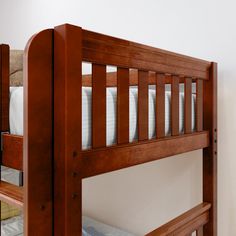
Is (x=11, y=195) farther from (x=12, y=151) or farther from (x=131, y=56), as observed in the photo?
(x=131, y=56)

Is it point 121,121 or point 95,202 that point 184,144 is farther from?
point 95,202

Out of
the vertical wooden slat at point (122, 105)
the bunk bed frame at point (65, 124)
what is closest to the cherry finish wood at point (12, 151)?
the bunk bed frame at point (65, 124)

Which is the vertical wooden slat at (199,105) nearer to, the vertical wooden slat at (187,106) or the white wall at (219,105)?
the vertical wooden slat at (187,106)

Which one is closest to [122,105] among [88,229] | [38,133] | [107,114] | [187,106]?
[107,114]

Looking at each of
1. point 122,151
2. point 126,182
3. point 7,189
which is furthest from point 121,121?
point 126,182

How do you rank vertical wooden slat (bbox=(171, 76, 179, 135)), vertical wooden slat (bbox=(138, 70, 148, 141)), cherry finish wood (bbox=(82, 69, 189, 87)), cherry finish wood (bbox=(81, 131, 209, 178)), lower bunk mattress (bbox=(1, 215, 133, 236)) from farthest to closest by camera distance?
lower bunk mattress (bbox=(1, 215, 133, 236))
cherry finish wood (bbox=(82, 69, 189, 87))
vertical wooden slat (bbox=(171, 76, 179, 135))
vertical wooden slat (bbox=(138, 70, 148, 141))
cherry finish wood (bbox=(81, 131, 209, 178))

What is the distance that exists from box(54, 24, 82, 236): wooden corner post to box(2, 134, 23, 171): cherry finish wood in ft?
0.38

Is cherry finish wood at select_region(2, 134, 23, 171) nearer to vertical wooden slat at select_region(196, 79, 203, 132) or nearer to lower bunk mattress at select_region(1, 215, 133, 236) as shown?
vertical wooden slat at select_region(196, 79, 203, 132)

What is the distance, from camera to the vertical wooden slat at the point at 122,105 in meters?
0.85

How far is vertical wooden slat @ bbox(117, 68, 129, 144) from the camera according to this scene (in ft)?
2.78

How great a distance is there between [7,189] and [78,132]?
0.40 m

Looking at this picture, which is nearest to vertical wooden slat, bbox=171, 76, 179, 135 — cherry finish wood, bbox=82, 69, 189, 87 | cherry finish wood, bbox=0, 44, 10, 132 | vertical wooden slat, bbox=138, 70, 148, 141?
vertical wooden slat, bbox=138, 70, 148, 141

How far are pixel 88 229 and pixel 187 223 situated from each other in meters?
0.78

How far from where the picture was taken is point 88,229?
1.79 meters
